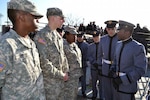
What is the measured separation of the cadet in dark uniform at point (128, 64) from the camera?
372cm

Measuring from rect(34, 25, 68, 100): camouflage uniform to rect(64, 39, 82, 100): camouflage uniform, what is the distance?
83 centimetres

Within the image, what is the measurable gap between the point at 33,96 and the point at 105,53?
2952 mm

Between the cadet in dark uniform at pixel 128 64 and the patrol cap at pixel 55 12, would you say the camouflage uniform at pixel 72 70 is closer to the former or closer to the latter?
the cadet in dark uniform at pixel 128 64

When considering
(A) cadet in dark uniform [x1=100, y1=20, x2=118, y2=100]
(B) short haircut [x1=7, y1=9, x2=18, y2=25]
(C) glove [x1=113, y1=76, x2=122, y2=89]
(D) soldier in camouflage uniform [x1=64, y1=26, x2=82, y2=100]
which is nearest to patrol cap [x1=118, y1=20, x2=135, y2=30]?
(C) glove [x1=113, y1=76, x2=122, y2=89]

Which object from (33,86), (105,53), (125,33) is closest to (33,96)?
(33,86)

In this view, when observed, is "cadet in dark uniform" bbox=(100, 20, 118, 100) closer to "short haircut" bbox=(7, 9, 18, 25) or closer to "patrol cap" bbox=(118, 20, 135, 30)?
"patrol cap" bbox=(118, 20, 135, 30)

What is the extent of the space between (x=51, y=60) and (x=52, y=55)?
77 mm

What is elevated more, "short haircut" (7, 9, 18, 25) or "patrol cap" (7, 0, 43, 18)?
"patrol cap" (7, 0, 43, 18)

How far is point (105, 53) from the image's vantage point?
5.10 meters

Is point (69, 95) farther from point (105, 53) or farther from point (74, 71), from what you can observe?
point (105, 53)

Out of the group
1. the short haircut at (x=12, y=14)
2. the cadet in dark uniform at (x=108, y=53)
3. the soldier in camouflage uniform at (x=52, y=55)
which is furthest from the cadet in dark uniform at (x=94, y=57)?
the short haircut at (x=12, y=14)

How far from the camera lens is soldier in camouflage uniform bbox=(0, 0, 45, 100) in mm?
2146

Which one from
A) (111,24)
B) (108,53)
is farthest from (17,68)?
(111,24)

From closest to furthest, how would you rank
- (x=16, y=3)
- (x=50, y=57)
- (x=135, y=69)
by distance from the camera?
(x=16, y=3) < (x=50, y=57) < (x=135, y=69)
